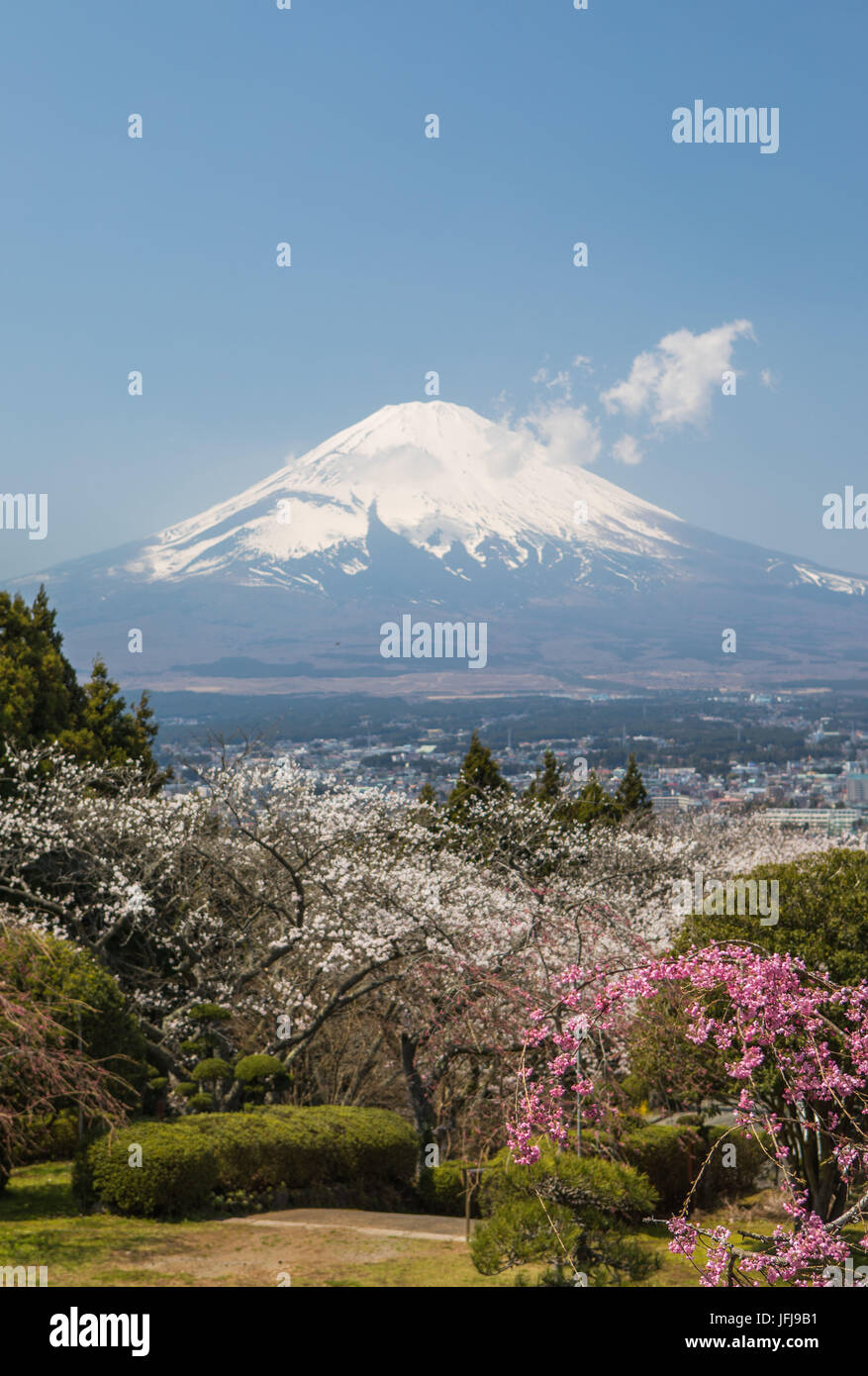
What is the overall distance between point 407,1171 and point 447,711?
97.7 metres

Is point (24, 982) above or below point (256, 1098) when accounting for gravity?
above

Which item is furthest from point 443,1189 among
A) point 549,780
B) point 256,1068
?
point 549,780

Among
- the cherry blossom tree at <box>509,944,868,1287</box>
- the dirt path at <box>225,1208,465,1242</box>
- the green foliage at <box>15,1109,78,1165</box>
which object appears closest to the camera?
the cherry blossom tree at <box>509,944,868,1287</box>

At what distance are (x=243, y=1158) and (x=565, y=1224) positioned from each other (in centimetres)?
379

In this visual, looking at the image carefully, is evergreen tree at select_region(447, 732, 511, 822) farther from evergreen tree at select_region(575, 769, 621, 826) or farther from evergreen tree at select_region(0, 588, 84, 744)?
evergreen tree at select_region(0, 588, 84, 744)

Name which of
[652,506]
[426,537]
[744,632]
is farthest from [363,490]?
[744,632]

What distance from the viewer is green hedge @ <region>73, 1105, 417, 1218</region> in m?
9.88

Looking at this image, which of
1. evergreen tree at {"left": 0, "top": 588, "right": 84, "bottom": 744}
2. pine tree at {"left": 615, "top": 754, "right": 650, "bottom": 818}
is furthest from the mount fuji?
evergreen tree at {"left": 0, "top": 588, "right": 84, "bottom": 744}

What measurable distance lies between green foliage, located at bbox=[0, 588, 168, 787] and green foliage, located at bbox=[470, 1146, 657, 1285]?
430 inches

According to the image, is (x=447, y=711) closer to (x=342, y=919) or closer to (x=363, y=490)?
(x=363, y=490)

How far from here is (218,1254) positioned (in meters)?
8.92

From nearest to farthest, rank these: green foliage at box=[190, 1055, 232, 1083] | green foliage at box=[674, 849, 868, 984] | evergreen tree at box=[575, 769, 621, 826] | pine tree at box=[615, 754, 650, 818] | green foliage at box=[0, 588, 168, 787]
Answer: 1. green foliage at box=[674, 849, 868, 984]
2. green foliage at box=[190, 1055, 232, 1083]
3. green foliage at box=[0, 588, 168, 787]
4. evergreen tree at box=[575, 769, 621, 826]
5. pine tree at box=[615, 754, 650, 818]

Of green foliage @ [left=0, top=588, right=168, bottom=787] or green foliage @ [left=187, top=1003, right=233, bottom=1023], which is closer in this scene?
green foliage @ [left=187, top=1003, right=233, bottom=1023]
